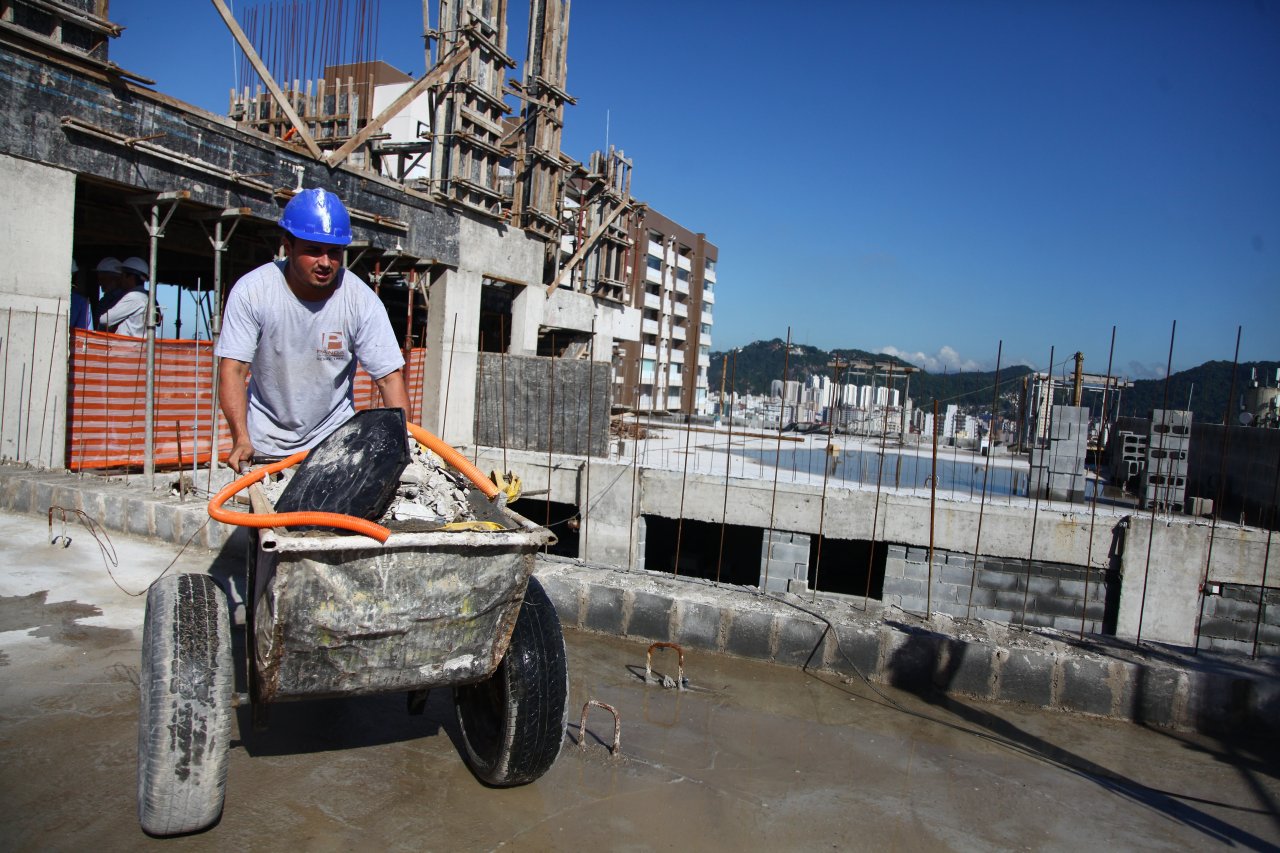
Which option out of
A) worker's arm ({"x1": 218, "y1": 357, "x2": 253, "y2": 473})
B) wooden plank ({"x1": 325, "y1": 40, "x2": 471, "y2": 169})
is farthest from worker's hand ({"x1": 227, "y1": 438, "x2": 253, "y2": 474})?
wooden plank ({"x1": 325, "y1": 40, "x2": 471, "y2": 169})

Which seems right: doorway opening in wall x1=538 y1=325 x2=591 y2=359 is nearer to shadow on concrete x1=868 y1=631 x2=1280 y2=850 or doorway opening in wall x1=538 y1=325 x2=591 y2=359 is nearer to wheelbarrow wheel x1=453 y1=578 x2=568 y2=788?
shadow on concrete x1=868 y1=631 x2=1280 y2=850

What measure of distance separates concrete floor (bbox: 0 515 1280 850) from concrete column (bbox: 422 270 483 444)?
1107cm

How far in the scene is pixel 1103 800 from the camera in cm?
314

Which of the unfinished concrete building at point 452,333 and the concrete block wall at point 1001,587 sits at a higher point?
the unfinished concrete building at point 452,333

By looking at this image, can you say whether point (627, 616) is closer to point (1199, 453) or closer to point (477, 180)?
point (477, 180)

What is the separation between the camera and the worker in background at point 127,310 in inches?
374

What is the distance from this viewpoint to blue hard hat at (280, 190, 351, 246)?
287cm

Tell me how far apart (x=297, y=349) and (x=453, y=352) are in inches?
487

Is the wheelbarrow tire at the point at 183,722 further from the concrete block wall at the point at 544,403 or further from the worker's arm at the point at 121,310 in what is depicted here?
the concrete block wall at the point at 544,403

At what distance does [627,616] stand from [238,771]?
2.32 meters

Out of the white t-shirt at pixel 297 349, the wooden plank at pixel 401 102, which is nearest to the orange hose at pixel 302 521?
the white t-shirt at pixel 297 349

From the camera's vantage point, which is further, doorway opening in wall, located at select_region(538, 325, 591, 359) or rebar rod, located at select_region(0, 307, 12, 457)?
doorway opening in wall, located at select_region(538, 325, 591, 359)

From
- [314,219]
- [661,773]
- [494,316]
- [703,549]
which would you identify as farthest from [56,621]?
[494,316]

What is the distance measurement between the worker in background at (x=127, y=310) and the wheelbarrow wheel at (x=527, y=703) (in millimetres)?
9032
